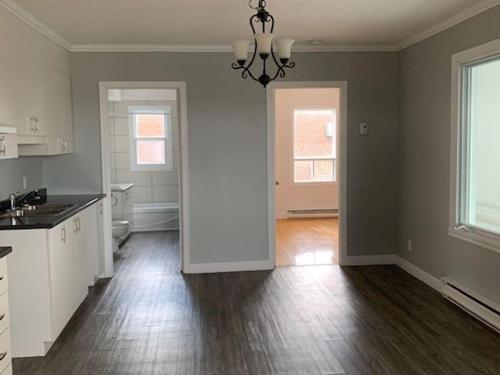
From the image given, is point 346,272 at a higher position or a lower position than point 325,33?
lower

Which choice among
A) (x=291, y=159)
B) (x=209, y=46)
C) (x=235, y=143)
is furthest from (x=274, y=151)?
(x=291, y=159)

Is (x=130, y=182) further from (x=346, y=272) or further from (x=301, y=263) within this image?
(x=346, y=272)

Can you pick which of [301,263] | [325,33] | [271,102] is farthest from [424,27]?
[301,263]

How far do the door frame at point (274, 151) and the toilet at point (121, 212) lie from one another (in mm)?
2417

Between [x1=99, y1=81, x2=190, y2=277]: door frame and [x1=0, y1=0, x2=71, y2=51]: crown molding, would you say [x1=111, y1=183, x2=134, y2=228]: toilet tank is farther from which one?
[x1=0, y1=0, x2=71, y2=51]: crown molding

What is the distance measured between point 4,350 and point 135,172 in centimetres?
590

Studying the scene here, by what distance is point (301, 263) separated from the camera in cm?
589

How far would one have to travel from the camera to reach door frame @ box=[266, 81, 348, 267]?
5527mm

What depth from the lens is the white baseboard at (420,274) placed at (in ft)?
15.7

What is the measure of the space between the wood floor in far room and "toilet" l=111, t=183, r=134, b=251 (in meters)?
2.23

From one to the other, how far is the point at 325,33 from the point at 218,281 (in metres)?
2.74

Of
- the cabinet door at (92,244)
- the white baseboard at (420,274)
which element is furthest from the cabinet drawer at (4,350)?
the white baseboard at (420,274)

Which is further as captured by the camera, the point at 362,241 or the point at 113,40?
the point at 362,241

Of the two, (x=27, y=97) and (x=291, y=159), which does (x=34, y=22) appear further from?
(x=291, y=159)
